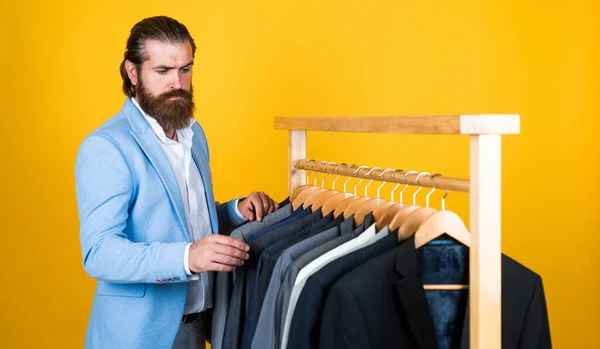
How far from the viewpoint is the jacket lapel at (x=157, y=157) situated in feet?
8.05

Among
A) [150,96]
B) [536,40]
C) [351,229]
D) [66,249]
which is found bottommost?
[66,249]

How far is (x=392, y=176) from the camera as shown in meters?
2.29

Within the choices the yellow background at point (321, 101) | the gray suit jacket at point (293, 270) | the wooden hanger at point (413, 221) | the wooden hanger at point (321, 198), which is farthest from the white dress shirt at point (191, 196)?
the yellow background at point (321, 101)

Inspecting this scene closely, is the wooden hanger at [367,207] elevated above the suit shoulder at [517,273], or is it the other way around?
the wooden hanger at [367,207]

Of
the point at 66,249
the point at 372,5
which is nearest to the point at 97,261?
the point at 66,249

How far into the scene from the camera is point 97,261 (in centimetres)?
228

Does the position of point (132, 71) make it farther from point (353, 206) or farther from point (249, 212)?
point (353, 206)

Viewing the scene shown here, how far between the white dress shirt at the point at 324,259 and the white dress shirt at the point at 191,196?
589 millimetres

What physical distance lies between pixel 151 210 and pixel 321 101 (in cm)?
208

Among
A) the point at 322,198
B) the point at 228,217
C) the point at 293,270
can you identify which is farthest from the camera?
the point at 228,217

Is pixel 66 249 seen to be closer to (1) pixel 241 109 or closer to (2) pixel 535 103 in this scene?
(1) pixel 241 109

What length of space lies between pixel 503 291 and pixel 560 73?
9.34 ft

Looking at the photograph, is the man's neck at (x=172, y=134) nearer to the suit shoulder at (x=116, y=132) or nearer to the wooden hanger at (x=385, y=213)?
the suit shoulder at (x=116, y=132)

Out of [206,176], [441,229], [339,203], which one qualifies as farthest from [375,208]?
[206,176]
